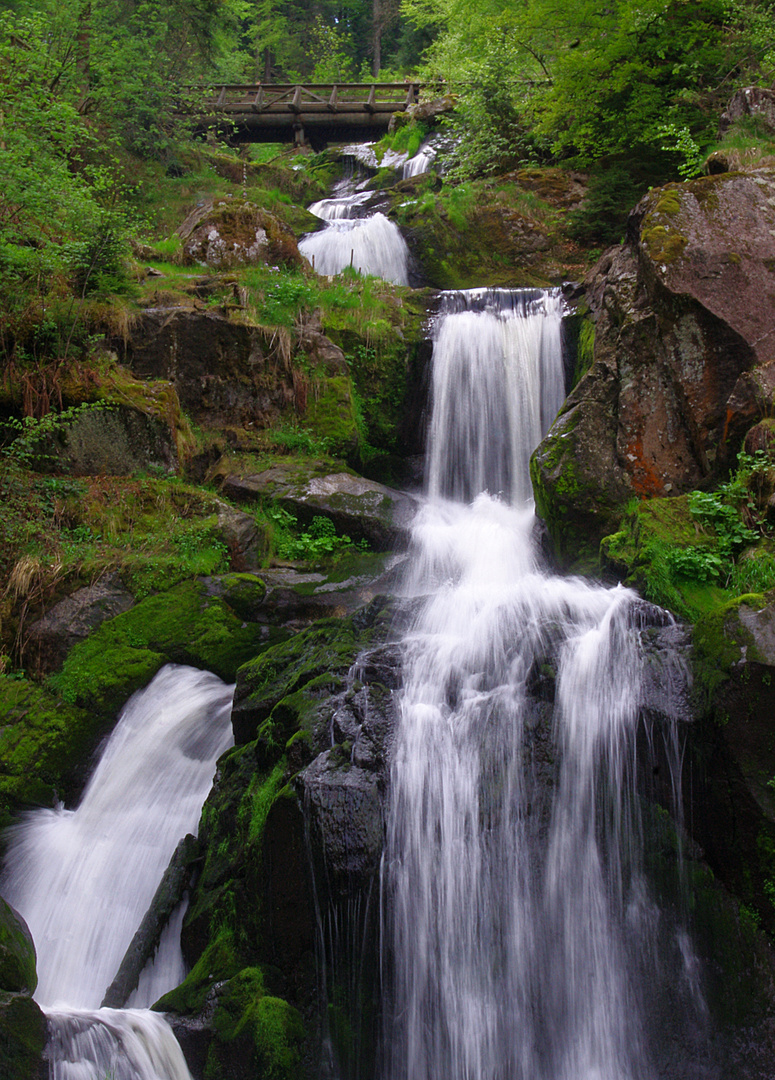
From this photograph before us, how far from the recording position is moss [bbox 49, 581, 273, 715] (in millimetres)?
6016

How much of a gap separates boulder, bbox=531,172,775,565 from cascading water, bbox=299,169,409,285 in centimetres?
676

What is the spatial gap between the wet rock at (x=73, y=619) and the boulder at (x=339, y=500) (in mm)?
2326

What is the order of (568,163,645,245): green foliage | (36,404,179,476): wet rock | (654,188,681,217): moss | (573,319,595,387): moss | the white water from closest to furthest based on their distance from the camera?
1. (654,188,681,217): moss
2. (36,404,179,476): wet rock
3. (573,319,595,387): moss
4. (568,163,645,245): green foliage
5. the white water

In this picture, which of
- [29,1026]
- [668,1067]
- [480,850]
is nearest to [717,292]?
[480,850]

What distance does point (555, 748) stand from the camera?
4.43 m

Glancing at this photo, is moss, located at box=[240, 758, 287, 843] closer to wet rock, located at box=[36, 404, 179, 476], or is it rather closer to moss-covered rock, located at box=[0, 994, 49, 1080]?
moss-covered rock, located at box=[0, 994, 49, 1080]

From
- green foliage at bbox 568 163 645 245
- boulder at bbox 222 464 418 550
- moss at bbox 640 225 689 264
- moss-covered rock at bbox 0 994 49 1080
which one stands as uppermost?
green foliage at bbox 568 163 645 245

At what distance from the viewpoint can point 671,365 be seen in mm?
7352

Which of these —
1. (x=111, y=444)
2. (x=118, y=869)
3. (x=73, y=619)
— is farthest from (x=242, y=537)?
(x=118, y=869)

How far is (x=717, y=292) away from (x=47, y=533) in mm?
7192

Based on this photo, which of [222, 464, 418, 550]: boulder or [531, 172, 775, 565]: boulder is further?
[222, 464, 418, 550]: boulder

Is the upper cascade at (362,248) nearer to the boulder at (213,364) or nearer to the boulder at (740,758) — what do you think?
Answer: the boulder at (213,364)

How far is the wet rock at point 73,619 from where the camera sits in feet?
20.5

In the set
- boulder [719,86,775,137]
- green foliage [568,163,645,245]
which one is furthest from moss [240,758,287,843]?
green foliage [568,163,645,245]
